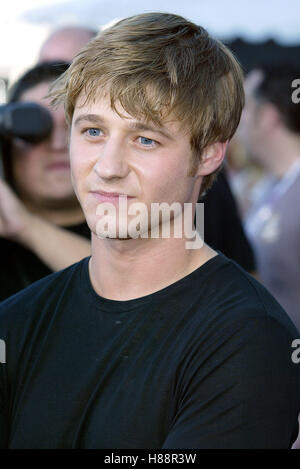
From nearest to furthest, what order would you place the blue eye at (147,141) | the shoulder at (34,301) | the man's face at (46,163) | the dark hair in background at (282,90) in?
the blue eye at (147,141) < the shoulder at (34,301) < the man's face at (46,163) < the dark hair in background at (282,90)

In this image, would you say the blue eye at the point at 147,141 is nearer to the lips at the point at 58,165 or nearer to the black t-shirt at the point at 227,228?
the lips at the point at 58,165

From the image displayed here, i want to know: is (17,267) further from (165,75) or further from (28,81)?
(165,75)

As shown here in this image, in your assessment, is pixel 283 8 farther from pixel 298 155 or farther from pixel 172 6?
pixel 298 155

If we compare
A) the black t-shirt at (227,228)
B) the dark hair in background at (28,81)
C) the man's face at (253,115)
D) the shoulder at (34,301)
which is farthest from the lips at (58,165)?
the man's face at (253,115)

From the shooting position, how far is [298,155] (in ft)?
10.1

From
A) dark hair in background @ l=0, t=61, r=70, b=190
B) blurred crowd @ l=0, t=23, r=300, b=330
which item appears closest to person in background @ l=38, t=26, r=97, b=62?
blurred crowd @ l=0, t=23, r=300, b=330

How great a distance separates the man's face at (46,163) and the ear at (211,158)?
2.88ft

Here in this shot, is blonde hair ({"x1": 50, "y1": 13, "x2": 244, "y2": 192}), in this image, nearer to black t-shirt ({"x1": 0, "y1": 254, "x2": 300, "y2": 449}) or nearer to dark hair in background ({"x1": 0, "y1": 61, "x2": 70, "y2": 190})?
black t-shirt ({"x1": 0, "y1": 254, "x2": 300, "y2": 449})

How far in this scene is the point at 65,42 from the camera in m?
2.52

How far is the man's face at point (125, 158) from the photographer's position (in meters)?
1.21

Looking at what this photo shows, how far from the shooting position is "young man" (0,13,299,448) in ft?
3.76

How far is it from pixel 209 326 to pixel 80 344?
0.82 feet

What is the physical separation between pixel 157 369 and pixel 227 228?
48.5 inches
